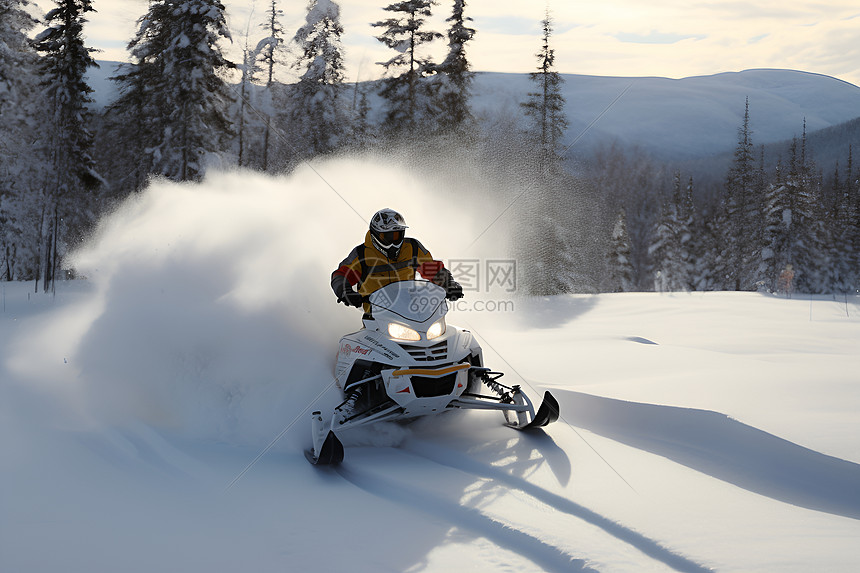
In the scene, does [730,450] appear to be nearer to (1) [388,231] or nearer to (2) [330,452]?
(2) [330,452]

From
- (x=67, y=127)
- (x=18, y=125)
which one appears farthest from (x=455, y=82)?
(x=18, y=125)

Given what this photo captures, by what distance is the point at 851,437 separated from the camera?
5402 mm

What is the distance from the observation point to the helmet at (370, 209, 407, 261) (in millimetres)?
7043

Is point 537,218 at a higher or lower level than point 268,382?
higher

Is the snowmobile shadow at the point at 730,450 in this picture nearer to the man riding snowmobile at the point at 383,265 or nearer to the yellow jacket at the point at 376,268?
the man riding snowmobile at the point at 383,265

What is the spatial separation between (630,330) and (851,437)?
29.1 feet

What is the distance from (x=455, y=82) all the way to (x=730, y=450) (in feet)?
88.1

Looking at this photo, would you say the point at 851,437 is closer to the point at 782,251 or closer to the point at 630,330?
the point at 630,330

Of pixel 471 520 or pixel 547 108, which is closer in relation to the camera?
pixel 471 520

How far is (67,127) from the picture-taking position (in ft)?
88.1

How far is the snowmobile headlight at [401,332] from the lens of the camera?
6035 millimetres

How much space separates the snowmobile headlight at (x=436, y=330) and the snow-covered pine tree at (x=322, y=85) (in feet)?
87.2

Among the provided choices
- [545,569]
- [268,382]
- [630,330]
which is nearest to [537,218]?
[630,330]

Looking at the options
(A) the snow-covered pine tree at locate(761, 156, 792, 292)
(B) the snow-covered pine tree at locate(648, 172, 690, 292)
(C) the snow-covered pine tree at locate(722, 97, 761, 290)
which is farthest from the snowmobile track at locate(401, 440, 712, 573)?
(B) the snow-covered pine tree at locate(648, 172, 690, 292)
